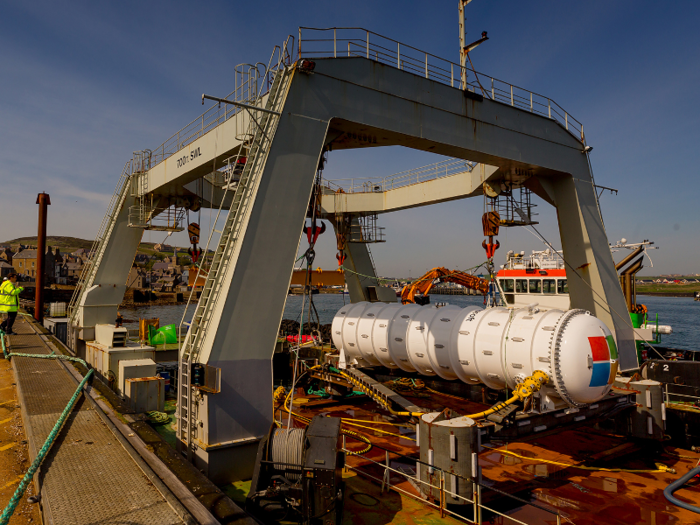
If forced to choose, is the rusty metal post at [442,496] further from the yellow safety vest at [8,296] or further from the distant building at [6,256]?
the distant building at [6,256]

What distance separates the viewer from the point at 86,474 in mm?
6043

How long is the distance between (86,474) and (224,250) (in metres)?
5.01

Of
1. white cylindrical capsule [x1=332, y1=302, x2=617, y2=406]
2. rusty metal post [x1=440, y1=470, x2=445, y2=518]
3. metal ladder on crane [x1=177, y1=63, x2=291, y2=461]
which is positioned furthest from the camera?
white cylindrical capsule [x1=332, y1=302, x2=617, y2=406]

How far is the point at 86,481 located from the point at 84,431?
2316mm

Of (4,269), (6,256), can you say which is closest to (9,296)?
(4,269)

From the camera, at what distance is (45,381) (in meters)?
11.2

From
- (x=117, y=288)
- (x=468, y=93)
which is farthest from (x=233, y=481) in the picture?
(x=117, y=288)

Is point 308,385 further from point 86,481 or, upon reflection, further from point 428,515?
point 86,481

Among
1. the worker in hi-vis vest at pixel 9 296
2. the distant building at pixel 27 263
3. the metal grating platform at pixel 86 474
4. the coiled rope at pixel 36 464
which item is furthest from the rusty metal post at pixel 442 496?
the distant building at pixel 27 263

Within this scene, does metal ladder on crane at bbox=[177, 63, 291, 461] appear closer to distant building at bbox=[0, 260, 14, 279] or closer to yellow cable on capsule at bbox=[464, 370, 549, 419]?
yellow cable on capsule at bbox=[464, 370, 549, 419]

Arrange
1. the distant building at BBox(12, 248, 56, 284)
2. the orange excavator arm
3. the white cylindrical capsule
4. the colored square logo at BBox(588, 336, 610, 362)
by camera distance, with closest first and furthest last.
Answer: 1. the white cylindrical capsule
2. the colored square logo at BBox(588, 336, 610, 362)
3. the orange excavator arm
4. the distant building at BBox(12, 248, 56, 284)

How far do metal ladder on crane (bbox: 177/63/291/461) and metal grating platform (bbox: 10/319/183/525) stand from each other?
1684mm

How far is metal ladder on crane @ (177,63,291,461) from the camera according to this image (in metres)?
9.27

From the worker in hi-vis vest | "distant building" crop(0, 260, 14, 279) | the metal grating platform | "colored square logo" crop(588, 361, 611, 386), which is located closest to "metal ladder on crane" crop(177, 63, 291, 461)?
the metal grating platform
